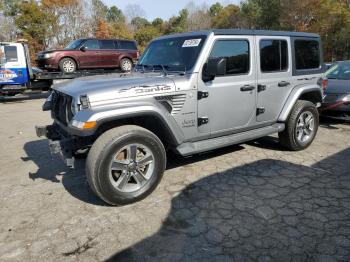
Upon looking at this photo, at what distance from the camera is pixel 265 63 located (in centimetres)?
485

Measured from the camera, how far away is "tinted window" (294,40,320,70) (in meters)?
5.34

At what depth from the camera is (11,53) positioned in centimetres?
1225

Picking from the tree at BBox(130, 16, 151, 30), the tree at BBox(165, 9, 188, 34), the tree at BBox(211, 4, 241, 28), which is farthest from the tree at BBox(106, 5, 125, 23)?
the tree at BBox(211, 4, 241, 28)

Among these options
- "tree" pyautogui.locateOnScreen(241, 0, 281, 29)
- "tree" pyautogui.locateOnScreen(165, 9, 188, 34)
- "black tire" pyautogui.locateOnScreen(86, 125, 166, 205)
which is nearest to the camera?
"black tire" pyautogui.locateOnScreen(86, 125, 166, 205)

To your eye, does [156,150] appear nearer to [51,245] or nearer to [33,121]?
[51,245]

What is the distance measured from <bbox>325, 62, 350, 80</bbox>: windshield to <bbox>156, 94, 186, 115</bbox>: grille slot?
233 inches

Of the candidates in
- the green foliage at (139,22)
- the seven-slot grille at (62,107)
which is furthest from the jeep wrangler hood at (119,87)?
the green foliage at (139,22)

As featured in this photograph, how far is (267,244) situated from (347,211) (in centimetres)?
118

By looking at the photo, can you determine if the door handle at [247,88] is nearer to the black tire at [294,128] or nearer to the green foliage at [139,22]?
the black tire at [294,128]

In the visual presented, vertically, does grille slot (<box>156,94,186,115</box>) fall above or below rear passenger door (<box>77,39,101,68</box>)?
below

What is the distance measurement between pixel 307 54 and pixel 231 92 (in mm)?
2014

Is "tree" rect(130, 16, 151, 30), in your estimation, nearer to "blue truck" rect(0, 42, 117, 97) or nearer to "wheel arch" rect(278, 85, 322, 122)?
"blue truck" rect(0, 42, 117, 97)

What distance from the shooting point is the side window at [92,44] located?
46.0ft

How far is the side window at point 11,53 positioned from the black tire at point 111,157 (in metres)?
10.7
